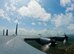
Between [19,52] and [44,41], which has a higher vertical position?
[19,52]

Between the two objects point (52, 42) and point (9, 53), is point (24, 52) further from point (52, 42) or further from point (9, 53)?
point (52, 42)

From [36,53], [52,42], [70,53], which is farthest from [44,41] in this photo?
[36,53]

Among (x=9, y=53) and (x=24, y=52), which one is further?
(x=24, y=52)

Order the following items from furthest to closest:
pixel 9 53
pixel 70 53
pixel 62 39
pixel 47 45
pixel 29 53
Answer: pixel 62 39 → pixel 70 53 → pixel 47 45 → pixel 29 53 → pixel 9 53

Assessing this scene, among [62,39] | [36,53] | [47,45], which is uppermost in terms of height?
[36,53]

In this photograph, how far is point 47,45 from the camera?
4928 centimetres

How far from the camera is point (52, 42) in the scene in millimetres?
51156

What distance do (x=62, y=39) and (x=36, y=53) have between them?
7032 centimetres

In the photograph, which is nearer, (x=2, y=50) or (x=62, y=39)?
(x=2, y=50)

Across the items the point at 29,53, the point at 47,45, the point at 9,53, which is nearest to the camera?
the point at 9,53

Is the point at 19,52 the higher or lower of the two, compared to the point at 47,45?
higher

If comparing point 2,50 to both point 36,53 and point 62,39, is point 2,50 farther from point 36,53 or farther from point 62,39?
point 62,39

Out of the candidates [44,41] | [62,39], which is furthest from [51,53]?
[44,41]

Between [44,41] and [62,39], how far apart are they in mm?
34416
